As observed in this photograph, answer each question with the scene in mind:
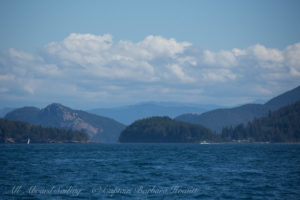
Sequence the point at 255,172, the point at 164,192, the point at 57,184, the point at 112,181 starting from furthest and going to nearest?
1. the point at 255,172
2. the point at 112,181
3. the point at 57,184
4. the point at 164,192

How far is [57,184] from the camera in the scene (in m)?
61.8

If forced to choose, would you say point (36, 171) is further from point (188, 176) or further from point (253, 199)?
point (253, 199)

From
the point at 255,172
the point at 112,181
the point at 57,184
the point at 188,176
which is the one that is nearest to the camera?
the point at 57,184

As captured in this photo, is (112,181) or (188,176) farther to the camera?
(188,176)

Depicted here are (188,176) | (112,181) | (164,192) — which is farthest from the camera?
(188,176)

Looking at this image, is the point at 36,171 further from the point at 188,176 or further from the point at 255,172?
the point at 255,172

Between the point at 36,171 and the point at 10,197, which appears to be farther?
the point at 36,171

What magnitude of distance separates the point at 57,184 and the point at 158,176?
18.6 metres

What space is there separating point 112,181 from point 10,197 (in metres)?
18.6

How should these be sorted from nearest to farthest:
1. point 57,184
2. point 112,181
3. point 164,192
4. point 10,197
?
point 10,197, point 164,192, point 57,184, point 112,181

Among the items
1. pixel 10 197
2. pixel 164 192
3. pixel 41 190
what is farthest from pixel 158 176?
pixel 10 197

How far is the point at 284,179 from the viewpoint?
6862 centimetres

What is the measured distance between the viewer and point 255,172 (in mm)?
79250

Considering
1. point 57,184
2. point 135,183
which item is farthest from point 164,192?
point 57,184
